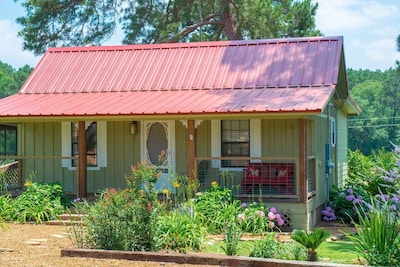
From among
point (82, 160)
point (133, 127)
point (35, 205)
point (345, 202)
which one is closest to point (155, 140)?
point (133, 127)

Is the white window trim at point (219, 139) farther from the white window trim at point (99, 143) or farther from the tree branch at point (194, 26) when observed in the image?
the tree branch at point (194, 26)

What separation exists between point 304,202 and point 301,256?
5222mm

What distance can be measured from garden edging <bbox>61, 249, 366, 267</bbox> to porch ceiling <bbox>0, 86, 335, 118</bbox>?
5320 millimetres

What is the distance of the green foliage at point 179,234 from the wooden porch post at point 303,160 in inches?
151

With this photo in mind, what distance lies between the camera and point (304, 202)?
14.2 metres

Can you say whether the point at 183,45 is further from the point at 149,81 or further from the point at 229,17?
the point at 229,17

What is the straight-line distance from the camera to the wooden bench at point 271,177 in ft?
50.2

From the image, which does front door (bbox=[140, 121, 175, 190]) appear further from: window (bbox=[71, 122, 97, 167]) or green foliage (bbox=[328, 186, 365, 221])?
green foliage (bbox=[328, 186, 365, 221])

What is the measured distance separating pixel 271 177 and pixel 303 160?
5.05 ft

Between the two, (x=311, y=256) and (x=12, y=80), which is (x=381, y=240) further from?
(x=12, y=80)

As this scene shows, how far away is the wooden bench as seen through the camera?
15.3 meters

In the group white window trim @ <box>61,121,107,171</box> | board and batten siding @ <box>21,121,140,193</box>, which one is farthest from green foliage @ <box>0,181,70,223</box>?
white window trim @ <box>61,121,107,171</box>

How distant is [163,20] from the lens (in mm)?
32750

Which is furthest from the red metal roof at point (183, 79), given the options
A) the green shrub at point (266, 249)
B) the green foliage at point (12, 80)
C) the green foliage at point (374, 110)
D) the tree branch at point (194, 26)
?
the green foliage at point (374, 110)
